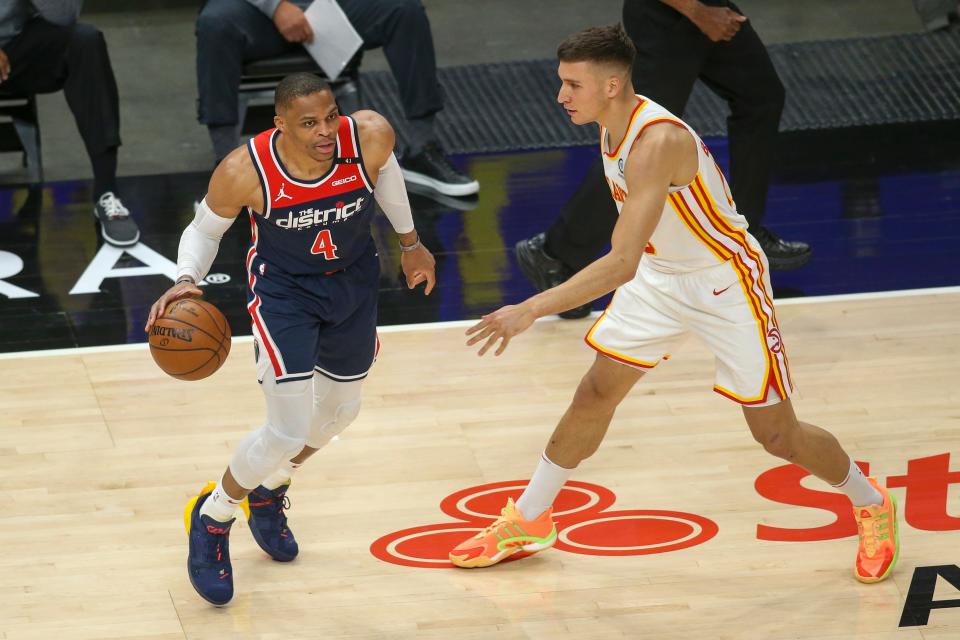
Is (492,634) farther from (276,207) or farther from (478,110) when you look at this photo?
(478,110)

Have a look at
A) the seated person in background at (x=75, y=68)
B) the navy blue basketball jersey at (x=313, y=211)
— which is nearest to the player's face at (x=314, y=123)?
the navy blue basketball jersey at (x=313, y=211)

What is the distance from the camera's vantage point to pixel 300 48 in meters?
7.79

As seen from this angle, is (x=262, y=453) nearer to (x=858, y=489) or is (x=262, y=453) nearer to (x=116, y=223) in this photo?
(x=858, y=489)

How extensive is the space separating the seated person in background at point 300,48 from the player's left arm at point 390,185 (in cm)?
330

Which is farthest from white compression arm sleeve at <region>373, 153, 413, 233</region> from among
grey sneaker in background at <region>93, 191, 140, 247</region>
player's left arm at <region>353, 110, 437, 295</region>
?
grey sneaker in background at <region>93, 191, 140, 247</region>

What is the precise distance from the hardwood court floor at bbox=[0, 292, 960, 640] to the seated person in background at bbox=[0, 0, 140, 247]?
167 centimetres

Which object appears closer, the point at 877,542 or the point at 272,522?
the point at 877,542

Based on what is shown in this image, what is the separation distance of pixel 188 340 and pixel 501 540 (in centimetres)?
115

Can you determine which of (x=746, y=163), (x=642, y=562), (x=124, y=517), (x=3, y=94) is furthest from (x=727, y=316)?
(x=3, y=94)

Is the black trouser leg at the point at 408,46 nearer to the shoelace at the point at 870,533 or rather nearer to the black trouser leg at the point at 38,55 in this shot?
the black trouser leg at the point at 38,55

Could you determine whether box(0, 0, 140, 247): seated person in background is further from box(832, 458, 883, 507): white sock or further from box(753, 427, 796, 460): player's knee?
box(832, 458, 883, 507): white sock

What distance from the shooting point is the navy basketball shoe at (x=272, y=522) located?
450 cm

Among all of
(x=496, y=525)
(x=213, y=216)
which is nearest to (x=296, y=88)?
(x=213, y=216)

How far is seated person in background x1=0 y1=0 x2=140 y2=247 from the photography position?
7.32 metres
